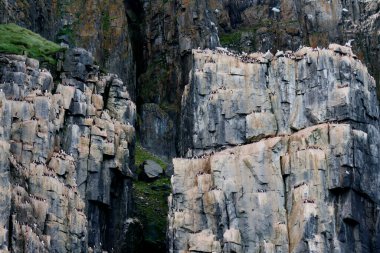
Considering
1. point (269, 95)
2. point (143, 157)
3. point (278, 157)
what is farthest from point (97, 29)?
point (278, 157)

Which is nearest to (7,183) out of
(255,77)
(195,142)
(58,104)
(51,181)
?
(51,181)

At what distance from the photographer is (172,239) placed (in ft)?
413

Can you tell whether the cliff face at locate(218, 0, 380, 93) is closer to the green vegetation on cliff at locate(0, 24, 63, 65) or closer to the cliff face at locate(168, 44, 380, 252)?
the cliff face at locate(168, 44, 380, 252)

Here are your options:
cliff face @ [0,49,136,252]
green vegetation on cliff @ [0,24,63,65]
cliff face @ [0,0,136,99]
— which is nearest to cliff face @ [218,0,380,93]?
cliff face @ [0,0,136,99]

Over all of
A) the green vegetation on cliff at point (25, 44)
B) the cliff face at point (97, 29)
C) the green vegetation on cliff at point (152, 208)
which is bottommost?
the green vegetation on cliff at point (152, 208)

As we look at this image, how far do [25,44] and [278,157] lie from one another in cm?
3980

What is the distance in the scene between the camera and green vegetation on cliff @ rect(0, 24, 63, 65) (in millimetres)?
139988

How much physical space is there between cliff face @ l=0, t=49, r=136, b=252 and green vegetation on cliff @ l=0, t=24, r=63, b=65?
3472mm

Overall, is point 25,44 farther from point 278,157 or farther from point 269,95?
point 278,157

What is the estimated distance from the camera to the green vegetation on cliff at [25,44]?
140m

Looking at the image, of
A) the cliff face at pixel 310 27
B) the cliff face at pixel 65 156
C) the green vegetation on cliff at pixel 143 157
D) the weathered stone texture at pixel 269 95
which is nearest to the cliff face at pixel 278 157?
the weathered stone texture at pixel 269 95

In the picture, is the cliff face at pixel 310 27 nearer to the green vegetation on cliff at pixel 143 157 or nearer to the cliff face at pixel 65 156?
the green vegetation on cliff at pixel 143 157

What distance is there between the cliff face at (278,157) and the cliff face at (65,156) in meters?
9.38

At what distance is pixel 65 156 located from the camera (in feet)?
408
